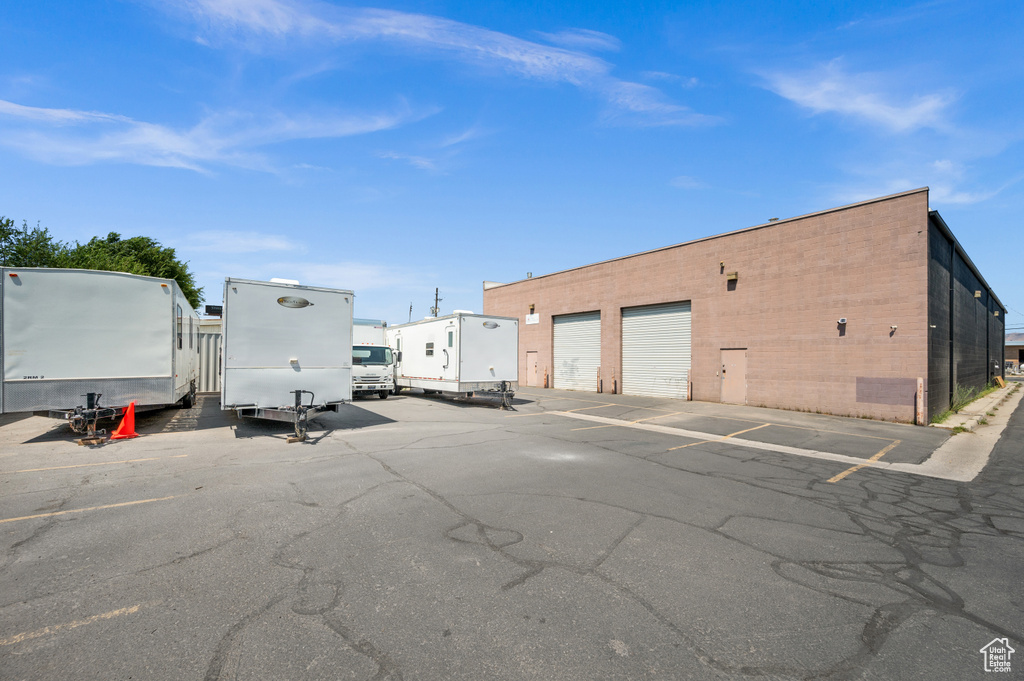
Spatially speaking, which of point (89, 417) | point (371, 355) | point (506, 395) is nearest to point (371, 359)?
point (371, 355)

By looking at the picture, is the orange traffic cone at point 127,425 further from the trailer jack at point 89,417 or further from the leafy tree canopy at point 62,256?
the leafy tree canopy at point 62,256

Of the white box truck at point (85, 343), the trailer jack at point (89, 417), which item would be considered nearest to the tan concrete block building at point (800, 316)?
the white box truck at point (85, 343)

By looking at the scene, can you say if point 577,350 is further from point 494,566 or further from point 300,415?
point 494,566

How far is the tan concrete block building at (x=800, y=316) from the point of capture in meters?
15.2

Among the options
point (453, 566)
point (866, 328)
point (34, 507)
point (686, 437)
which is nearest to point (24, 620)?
point (453, 566)

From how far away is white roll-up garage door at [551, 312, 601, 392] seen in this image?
85.0 ft

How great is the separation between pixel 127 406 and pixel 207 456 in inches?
118

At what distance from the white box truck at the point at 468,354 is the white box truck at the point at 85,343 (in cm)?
833

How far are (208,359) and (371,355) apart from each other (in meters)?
5.53

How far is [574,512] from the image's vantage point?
564 cm

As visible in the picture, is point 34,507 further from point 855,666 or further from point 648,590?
point 855,666

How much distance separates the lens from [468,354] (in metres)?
17.1
